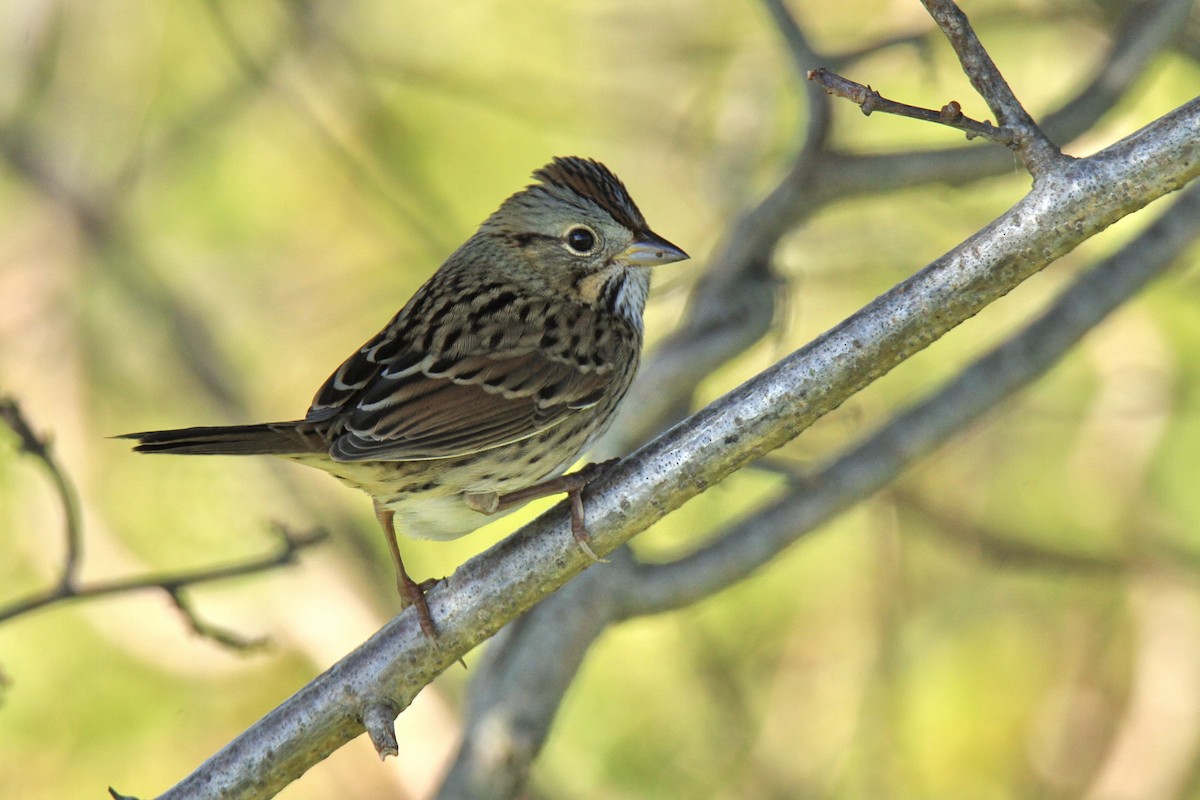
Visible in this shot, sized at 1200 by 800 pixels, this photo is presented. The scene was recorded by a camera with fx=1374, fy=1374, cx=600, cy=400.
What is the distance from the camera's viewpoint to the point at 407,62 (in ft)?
22.1

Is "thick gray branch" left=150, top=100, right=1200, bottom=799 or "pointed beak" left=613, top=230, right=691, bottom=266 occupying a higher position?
"pointed beak" left=613, top=230, right=691, bottom=266

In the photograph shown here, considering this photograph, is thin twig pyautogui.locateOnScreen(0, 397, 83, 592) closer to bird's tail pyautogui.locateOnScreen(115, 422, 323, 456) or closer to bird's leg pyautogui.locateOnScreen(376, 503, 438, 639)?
bird's tail pyautogui.locateOnScreen(115, 422, 323, 456)

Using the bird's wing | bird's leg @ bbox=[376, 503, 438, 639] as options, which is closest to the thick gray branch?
bird's leg @ bbox=[376, 503, 438, 639]

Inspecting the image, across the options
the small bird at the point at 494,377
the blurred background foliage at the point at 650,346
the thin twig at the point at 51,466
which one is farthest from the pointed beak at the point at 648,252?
the thin twig at the point at 51,466

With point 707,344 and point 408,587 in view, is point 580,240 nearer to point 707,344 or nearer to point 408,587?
point 707,344

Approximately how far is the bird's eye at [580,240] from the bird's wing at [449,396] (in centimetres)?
36

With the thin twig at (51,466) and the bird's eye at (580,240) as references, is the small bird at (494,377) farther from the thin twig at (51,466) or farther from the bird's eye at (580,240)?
the thin twig at (51,466)

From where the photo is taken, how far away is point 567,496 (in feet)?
10.1

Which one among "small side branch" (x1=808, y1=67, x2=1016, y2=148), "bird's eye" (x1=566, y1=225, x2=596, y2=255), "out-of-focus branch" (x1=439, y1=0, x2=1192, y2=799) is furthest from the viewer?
"bird's eye" (x1=566, y1=225, x2=596, y2=255)

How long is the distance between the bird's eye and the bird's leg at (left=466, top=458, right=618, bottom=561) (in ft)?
2.86

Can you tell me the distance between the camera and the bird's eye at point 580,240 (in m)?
4.23

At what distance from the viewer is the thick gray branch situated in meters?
2.57

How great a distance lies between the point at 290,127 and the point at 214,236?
2.33 feet

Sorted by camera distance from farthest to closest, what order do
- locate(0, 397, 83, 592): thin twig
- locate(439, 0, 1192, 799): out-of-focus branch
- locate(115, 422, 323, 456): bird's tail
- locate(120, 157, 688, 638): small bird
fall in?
locate(439, 0, 1192, 799): out-of-focus branch < locate(120, 157, 688, 638): small bird < locate(0, 397, 83, 592): thin twig < locate(115, 422, 323, 456): bird's tail
